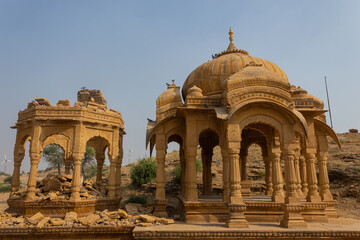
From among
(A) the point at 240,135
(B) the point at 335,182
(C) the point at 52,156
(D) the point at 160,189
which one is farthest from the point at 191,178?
(C) the point at 52,156

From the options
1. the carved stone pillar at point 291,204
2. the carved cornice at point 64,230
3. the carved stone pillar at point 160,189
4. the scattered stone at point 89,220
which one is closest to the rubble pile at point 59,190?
the carved cornice at point 64,230

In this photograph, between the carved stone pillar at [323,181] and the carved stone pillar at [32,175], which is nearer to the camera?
the carved stone pillar at [32,175]

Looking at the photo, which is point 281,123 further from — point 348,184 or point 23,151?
point 348,184

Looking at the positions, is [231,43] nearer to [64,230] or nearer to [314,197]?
[314,197]

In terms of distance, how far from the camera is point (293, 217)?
27.2ft

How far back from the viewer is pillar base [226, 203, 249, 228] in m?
8.20

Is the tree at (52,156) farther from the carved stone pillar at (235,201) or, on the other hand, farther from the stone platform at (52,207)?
the carved stone pillar at (235,201)

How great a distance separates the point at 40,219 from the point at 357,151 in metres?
30.1

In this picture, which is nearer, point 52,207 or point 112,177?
point 52,207

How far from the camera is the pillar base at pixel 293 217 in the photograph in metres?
8.18

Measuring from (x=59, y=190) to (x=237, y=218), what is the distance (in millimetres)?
8066

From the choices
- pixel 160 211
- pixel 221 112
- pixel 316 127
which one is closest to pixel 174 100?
pixel 221 112

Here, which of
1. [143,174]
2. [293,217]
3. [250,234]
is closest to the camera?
[250,234]

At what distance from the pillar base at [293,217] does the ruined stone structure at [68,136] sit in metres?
7.51
